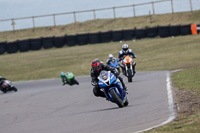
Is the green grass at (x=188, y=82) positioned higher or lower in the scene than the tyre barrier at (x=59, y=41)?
lower

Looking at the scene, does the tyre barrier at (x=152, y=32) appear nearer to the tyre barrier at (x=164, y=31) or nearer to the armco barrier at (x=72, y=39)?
the tyre barrier at (x=164, y=31)

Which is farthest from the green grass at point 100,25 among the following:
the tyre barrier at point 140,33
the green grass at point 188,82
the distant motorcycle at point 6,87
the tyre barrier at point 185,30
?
the green grass at point 188,82

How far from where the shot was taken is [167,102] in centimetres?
1035

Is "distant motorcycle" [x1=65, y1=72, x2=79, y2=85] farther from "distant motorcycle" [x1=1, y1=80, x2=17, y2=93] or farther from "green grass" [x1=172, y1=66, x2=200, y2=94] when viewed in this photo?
"green grass" [x1=172, y1=66, x2=200, y2=94]

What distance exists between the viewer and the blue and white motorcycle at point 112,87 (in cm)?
1028

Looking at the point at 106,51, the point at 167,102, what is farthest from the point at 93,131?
the point at 106,51

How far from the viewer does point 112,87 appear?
33.9 feet

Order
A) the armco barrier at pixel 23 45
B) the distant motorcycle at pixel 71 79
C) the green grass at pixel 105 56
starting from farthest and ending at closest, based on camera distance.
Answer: the armco barrier at pixel 23 45
the green grass at pixel 105 56
the distant motorcycle at pixel 71 79

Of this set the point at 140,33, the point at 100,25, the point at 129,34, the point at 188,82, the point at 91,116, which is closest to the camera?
the point at 91,116

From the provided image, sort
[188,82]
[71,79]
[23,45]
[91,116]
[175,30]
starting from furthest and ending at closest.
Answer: [23,45]
[175,30]
[71,79]
[188,82]
[91,116]

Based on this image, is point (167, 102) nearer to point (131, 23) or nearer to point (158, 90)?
point (158, 90)

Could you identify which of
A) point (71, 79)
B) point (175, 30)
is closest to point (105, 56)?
point (175, 30)

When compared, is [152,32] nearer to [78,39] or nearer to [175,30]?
[175,30]

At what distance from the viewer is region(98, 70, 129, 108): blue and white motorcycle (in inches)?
405
